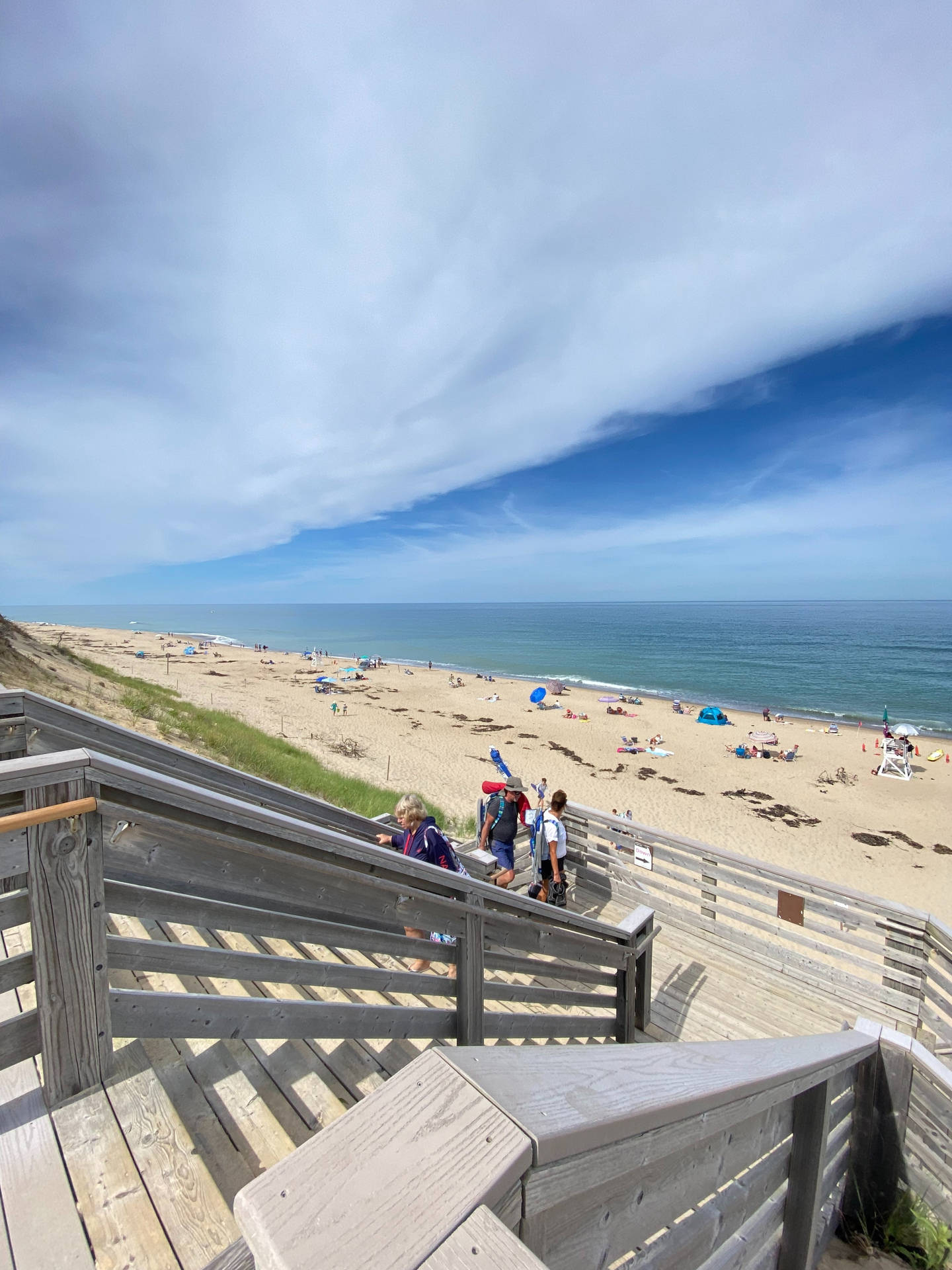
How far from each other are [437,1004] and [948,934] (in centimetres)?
405

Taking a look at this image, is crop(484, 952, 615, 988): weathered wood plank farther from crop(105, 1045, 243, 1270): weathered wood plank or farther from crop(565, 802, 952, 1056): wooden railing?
crop(565, 802, 952, 1056): wooden railing

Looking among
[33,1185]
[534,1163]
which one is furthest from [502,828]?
[534,1163]

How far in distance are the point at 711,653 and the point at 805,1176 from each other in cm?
6943

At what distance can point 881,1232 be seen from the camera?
2766mm

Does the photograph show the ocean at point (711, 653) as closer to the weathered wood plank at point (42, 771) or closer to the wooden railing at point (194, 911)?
the wooden railing at point (194, 911)

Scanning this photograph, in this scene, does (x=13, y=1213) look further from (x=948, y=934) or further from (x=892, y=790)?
(x=892, y=790)

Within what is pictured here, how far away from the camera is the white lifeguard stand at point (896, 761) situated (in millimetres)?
21547

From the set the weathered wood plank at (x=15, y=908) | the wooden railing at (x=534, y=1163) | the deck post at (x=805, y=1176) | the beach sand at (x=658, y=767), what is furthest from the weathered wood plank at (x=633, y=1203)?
the beach sand at (x=658, y=767)

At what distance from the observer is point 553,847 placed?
20.2 feet

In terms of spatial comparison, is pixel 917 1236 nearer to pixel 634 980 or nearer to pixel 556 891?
pixel 634 980

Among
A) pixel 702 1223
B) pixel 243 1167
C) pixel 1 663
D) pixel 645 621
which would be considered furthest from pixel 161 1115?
pixel 645 621

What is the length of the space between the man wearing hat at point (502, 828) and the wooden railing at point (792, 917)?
111 cm

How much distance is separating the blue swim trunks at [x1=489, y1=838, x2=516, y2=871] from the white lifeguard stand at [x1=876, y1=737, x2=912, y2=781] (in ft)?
70.3

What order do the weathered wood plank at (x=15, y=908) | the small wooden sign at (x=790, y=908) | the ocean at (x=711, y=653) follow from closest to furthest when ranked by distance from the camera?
the weathered wood plank at (x=15, y=908) < the small wooden sign at (x=790, y=908) < the ocean at (x=711, y=653)
